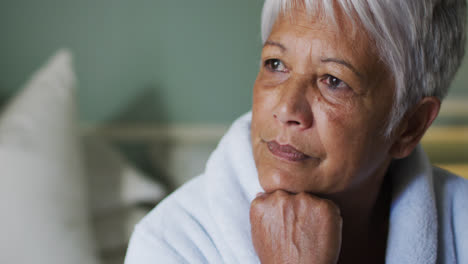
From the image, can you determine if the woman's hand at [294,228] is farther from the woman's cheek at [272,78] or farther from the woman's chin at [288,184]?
the woman's cheek at [272,78]

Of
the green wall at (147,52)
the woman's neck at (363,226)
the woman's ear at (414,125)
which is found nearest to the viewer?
the woman's ear at (414,125)

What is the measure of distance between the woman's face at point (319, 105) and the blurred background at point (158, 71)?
2.93 ft

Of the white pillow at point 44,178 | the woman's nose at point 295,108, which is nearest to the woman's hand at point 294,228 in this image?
the woman's nose at point 295,108

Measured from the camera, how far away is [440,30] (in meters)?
0.92

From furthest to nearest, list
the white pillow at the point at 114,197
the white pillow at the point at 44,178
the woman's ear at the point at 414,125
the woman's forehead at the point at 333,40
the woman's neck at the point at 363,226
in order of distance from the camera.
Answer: the white pillow at the point at 114,197, the white pillow at the point at 44,178, the woman's neck at the point at 363,226, the woman's ear at the point at 414,125, the woman's forehead at the point at 333,40

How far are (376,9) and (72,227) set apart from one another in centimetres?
110

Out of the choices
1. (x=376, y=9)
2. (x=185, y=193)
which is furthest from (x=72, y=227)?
(x=376, y=9)

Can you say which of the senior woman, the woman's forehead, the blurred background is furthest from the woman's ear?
the blurred background

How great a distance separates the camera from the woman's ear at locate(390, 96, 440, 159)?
987mm

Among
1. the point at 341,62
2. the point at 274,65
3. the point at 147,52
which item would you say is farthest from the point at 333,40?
the point at 147,52

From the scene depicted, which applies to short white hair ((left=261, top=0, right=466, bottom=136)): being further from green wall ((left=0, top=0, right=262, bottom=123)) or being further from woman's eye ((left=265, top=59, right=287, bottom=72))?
green wall ((left=0, top=0, right=262, bottom=123))

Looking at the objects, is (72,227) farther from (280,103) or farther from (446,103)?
(446,103)

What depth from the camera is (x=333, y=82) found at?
906mm

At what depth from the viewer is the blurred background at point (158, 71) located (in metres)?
1.80
